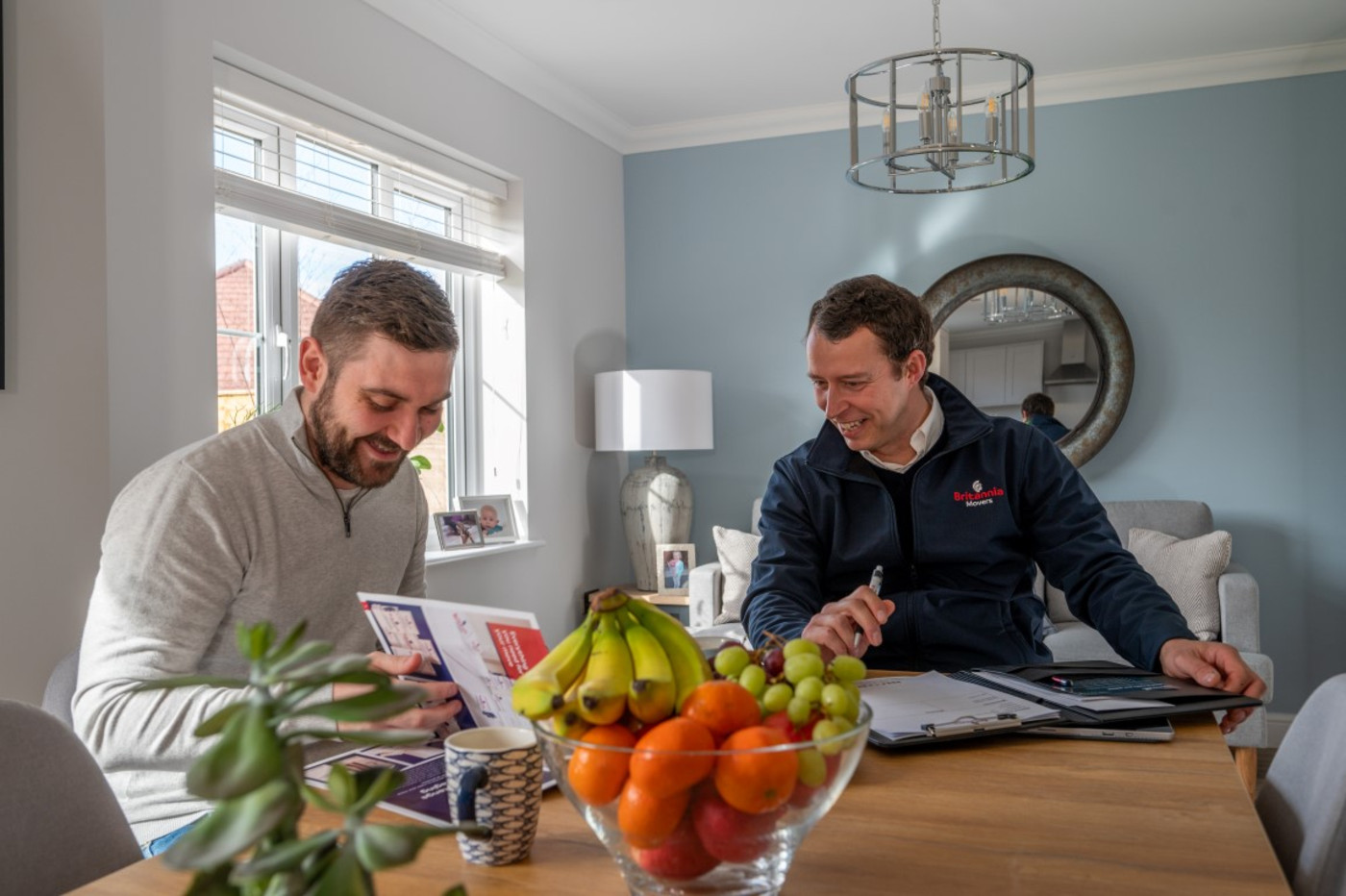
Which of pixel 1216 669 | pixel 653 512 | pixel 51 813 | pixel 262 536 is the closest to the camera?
pixel 51 813

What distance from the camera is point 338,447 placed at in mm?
1566

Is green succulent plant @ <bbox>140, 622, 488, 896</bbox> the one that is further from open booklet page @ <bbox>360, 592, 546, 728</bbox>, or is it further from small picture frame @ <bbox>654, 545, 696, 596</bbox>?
small picture frame @ <bbox>654, 545, 696, 596</bbox>

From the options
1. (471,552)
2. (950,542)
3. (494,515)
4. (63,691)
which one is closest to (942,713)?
(950,542)

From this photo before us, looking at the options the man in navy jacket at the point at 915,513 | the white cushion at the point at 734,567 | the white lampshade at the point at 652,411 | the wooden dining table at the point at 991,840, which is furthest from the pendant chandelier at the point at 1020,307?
the wooden dining table at the point at 991,840

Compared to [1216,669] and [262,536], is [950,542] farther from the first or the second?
[262,536]

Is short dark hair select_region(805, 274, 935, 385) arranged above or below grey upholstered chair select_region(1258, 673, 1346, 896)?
above

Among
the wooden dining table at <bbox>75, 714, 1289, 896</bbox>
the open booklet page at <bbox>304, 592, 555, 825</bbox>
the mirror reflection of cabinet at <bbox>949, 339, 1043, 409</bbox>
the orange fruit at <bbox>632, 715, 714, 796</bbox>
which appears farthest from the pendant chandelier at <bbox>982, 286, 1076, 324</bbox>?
the orange fruit at <bbox>632, 715, 714, 796</bbox>

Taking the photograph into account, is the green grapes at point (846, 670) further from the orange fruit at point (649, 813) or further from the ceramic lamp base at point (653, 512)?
the ceramic lamp base at point (653, 512)

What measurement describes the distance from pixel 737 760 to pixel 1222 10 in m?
3.85

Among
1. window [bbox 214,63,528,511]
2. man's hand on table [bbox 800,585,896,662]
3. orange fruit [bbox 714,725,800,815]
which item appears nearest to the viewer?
orange fruit [bbox 714,725,800,815]

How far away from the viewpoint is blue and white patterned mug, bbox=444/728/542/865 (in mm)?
839

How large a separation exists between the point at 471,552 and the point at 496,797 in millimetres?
2836

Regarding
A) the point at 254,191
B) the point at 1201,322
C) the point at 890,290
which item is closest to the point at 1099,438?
the point at 1201,322

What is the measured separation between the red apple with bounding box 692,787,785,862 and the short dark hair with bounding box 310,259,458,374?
99 centimetres
